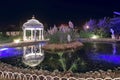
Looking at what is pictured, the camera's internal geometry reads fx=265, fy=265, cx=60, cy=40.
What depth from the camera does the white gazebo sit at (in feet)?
74.5

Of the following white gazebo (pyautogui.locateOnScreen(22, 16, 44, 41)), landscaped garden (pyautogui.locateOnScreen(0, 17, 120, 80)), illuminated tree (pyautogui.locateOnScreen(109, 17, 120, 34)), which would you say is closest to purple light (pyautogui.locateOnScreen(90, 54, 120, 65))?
landscaped garden (pyautogui.locateOnScreen(0, 17, 120, 80))

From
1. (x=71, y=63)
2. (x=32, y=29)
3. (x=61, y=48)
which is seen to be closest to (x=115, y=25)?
(x=32, y=29)

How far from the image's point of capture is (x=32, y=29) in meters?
23.1

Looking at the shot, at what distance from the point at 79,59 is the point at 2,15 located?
23362 mm

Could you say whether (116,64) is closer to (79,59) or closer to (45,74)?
(79,59)

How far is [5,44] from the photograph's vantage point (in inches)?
818

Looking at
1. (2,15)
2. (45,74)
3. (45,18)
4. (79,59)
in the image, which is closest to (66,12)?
(45,18)

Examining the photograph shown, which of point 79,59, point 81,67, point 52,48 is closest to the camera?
point 81,67

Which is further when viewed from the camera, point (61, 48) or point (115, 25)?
point (115, 25)

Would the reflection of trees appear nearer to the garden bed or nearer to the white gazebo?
the garden bed

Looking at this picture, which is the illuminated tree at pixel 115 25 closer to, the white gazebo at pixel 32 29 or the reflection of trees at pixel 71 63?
the white gazebo at pixel 32 29

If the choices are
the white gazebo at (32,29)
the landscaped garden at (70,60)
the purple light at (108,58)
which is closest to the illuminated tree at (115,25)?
the landscaped garden at (70,60)

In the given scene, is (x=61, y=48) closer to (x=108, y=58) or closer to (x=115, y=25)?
(x=108, y=58)

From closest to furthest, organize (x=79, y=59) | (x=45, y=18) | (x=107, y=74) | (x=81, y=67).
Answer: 1. (x=107, y=74)
2. (x=81, y=67)
3. (x=79, y=59)
4. (x=45, y=18)
